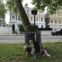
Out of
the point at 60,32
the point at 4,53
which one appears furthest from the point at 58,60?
the point at 60,32

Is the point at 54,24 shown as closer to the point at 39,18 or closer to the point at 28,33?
the point at 39,18

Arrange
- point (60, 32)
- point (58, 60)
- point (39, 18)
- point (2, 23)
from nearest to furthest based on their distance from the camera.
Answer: point (58, 60)
point (60, 32)
point (2, 23)
point (39, 18)

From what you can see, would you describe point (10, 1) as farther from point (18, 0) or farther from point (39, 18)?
point (39, 18)

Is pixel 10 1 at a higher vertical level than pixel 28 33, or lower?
higher

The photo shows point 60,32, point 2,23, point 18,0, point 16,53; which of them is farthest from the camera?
point 2,23

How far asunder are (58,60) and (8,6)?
25.1 feet

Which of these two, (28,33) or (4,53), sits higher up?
(28,33)

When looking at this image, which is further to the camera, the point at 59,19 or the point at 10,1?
the point at 59,19

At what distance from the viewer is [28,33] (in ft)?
42.7

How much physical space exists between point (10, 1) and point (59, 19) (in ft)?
226

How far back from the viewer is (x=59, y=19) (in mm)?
86125

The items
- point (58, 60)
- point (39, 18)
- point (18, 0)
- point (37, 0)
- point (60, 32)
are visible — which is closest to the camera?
point (58, 60)

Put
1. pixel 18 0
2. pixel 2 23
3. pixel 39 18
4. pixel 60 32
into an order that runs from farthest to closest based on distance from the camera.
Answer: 1. pixel 39 18
2. pixel 2 23
3. pixel 60 32
4. pixel 18 0

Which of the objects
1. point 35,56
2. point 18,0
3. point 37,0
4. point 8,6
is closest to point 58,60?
point 35,56
